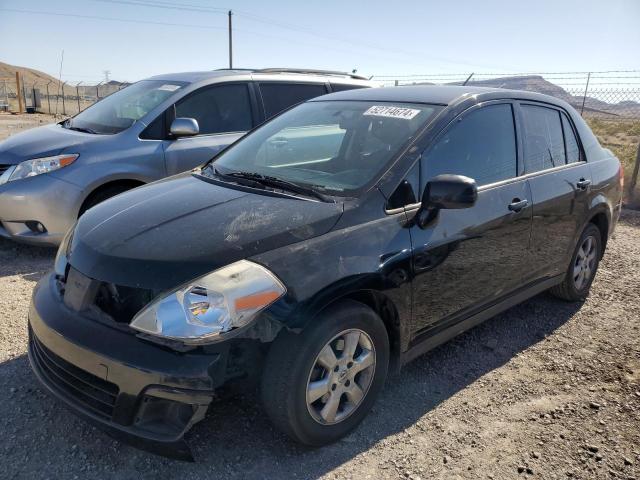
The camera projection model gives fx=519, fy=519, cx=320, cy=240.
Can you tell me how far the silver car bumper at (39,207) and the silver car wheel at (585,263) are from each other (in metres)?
4.35

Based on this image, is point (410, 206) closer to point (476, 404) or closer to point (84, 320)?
point (476, 404)

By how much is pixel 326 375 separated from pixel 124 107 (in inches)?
166

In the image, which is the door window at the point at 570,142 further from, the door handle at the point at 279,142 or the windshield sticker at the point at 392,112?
the door handle at the point at 279,142

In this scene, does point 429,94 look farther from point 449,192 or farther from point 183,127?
point 183,127

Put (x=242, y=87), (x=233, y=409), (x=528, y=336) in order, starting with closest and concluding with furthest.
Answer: (x=233, y=409) → (x=528, y=336) → (x=242, y=87)

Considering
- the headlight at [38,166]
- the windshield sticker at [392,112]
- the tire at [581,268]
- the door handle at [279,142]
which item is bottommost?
the tire at [581,268]

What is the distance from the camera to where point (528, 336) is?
385cm

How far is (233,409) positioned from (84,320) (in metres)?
0.88

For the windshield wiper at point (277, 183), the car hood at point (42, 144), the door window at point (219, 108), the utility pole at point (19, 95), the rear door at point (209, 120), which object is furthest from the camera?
the utility pole at point (19, 95)

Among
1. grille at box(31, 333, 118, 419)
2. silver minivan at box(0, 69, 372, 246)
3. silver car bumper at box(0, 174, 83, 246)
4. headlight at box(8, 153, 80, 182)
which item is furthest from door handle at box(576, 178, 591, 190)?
headlight at box(8, 153, 80, 182)

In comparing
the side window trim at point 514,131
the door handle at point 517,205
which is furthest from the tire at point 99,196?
the door handle at point 517,205

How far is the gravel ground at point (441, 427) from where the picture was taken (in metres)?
2.38

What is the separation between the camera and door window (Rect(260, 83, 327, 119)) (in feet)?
19.2

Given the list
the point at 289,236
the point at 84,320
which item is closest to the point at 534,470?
the point at 289,236
